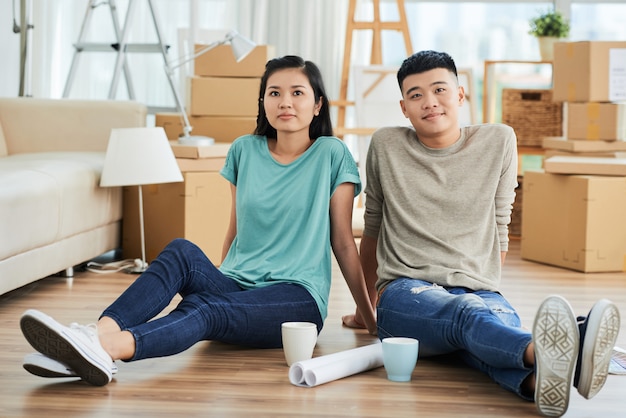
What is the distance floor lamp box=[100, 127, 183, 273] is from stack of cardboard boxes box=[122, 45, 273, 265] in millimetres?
188

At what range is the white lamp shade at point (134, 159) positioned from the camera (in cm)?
347

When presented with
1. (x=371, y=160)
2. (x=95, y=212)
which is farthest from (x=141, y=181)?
(x=371, y=160)

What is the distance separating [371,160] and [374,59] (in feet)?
10.1

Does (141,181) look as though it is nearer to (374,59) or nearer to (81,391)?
(81,391)

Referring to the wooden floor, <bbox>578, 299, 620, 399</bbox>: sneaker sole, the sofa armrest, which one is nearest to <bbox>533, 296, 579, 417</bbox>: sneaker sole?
<bbox>578, 299, 620, 399</bbox>: sneaker sole

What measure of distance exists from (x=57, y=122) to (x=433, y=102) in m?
2.18

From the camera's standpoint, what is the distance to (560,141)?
4391 millimetres

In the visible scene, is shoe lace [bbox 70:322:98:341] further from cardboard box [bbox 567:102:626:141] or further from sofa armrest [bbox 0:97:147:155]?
cardboard box [bbox 567:102:626:141]

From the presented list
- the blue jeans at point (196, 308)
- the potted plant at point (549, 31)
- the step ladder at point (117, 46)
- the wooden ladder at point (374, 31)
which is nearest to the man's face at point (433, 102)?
the blue jeans at point (196, 308)

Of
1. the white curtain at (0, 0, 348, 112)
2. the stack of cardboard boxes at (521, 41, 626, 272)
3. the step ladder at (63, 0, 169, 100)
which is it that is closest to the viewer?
the stack of cardboard boxes at (521, 41, 626, 272)

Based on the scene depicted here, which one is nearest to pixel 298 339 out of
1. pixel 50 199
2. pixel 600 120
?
pixel 50 199

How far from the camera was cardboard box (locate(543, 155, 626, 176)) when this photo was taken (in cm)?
385

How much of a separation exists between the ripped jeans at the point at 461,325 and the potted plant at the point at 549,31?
3320 millimetres

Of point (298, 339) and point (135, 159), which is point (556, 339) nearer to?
point (298, 339)
